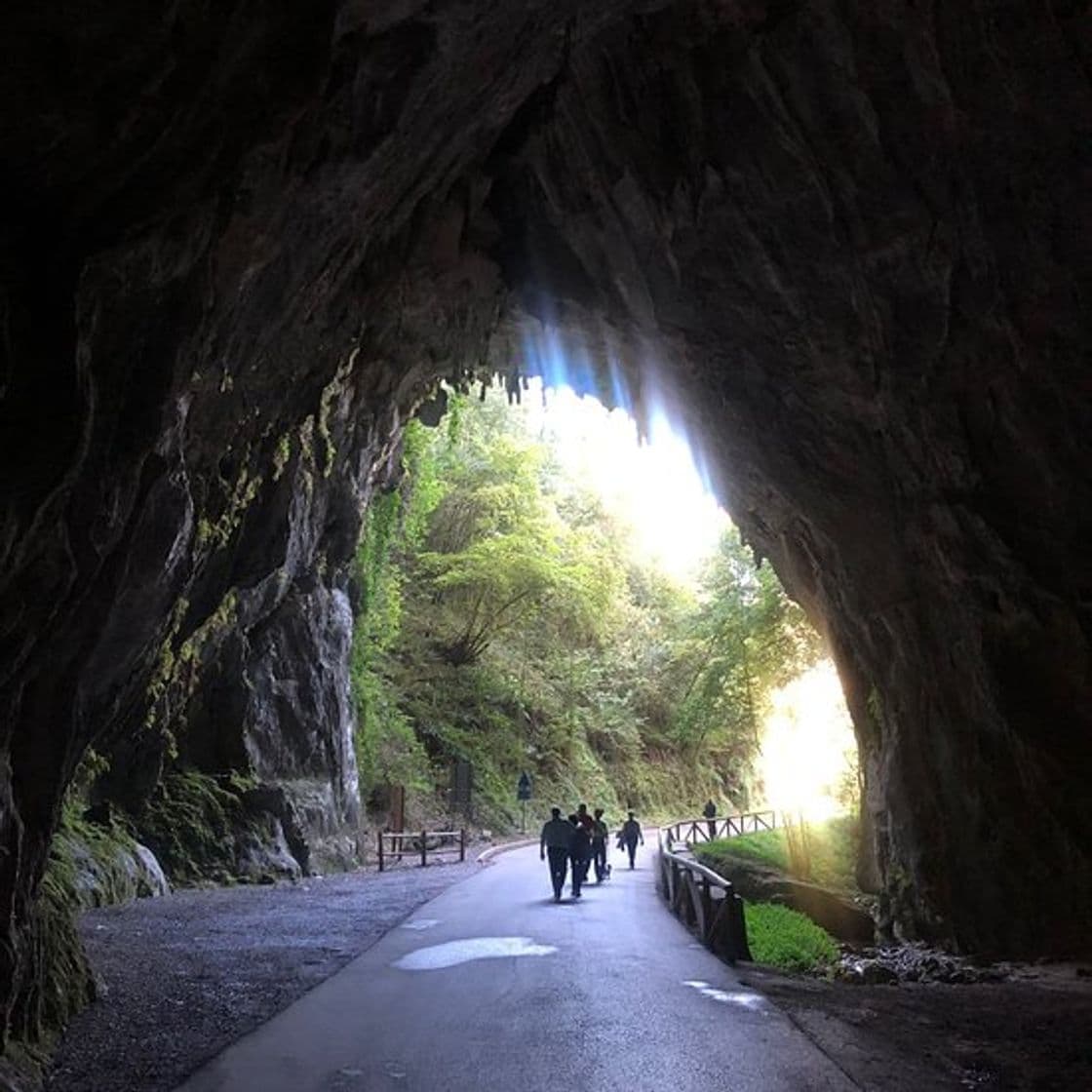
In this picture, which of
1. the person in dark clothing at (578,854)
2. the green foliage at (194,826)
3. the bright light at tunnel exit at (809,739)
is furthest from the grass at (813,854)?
the green foliage at (194,826)

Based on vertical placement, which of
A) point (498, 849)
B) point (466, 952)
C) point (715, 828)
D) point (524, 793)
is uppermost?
point (524, 793)

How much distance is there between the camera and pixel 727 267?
1268cm

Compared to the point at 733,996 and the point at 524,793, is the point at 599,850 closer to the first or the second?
the point at 733,996

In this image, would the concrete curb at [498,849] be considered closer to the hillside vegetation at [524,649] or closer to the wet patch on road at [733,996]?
the hillside vegetation at [524,649]

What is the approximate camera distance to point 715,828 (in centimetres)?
3322

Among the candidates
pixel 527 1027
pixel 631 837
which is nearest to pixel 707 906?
pixel 527 1027

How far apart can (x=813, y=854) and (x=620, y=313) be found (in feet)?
51.7

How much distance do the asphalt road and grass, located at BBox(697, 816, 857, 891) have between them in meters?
10.9

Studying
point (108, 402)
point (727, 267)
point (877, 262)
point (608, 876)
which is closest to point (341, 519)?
point (608, 876)

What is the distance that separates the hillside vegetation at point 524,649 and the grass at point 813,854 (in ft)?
12.0

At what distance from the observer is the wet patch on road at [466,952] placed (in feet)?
31.7

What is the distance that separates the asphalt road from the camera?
19.0ft

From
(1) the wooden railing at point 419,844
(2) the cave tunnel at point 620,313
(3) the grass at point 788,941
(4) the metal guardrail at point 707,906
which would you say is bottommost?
(3) the grass at point 788,941

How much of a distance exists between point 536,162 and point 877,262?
5167mm
